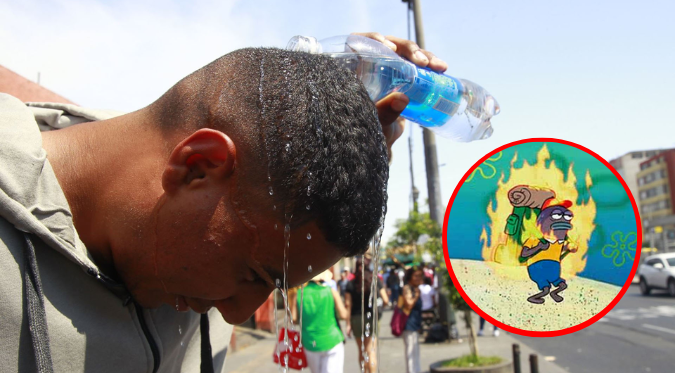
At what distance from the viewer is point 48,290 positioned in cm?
124

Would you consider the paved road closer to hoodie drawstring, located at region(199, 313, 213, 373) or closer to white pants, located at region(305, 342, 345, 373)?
white pants, located at region(305, 342, 345, 373)

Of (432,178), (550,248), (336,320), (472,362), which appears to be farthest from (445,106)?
(472,362)

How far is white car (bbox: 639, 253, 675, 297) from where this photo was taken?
60.0 ft

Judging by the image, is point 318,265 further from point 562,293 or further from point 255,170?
point 562,293

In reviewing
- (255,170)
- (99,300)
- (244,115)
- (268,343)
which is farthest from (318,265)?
(268,343)

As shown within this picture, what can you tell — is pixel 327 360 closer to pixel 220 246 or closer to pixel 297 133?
pixel 220 246

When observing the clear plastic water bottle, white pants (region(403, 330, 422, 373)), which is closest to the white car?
white pants (region(403, 330, 422, 373))

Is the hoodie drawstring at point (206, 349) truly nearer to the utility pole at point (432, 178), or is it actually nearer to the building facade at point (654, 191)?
the utility pole at point (432, 178)

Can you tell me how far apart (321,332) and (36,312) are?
201 inches

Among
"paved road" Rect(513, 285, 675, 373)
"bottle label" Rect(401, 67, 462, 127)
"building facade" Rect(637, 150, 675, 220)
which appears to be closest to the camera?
"bottle label" Rect(401, 67, 462, 127)

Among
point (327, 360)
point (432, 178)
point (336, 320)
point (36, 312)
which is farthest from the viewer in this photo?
point (432, 178)

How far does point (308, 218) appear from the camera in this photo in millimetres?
1323

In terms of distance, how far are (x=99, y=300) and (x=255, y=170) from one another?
520mm

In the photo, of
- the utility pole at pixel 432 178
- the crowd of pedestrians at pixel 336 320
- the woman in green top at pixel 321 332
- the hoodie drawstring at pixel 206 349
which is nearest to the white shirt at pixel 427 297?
the crowd of pedestrians at pixel 336 320
